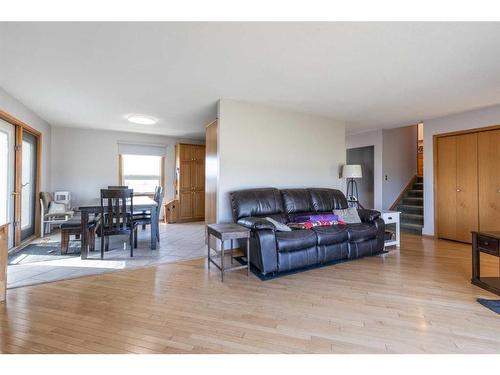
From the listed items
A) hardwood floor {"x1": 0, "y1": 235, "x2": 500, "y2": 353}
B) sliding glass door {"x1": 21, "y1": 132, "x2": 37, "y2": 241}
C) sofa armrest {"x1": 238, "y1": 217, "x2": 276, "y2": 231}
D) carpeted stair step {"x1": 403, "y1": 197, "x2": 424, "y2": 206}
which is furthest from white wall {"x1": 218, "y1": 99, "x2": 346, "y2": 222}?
sliding glass door {"x1": 21, "y1": 132, "x2": 37, "y2": 241}

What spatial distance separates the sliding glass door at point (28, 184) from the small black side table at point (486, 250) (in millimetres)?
6392

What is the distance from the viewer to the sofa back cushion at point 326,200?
3762 mm

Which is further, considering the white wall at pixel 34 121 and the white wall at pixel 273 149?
the white wall at pixel 273 149

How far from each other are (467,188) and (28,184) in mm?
7818

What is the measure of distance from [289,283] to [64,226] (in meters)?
3.24

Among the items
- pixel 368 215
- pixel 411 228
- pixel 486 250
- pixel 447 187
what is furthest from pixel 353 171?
pixel 486 250

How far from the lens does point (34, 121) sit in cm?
433

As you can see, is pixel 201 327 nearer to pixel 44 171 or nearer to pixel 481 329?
pixel 481 329

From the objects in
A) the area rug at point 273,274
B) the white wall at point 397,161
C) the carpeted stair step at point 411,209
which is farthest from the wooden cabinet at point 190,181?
the carpeted stair step at point 411,209

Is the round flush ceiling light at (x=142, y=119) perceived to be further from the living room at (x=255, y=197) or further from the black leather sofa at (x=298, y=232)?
the black leather sofa at (x=298, y=232)

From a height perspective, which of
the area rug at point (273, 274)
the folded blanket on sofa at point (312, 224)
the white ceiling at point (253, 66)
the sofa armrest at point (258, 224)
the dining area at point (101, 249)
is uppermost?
the white ceiling at point (253, 66)

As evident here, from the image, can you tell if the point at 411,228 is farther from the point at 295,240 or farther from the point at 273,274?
the point at 273,274
